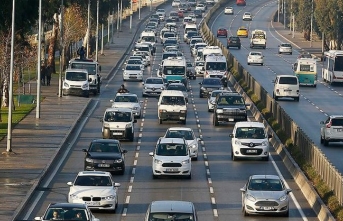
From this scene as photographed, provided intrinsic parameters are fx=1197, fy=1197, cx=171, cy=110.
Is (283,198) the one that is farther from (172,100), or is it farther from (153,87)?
(153,87)

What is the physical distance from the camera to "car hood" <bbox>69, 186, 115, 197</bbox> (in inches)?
1458

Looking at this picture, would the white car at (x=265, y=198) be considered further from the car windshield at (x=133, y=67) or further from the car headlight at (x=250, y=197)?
the car windshield at (x=133, y=67)

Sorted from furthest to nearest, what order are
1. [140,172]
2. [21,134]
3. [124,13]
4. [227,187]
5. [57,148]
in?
[124,13]
[21,134]
[57,148]
[140,172]
[227,187]

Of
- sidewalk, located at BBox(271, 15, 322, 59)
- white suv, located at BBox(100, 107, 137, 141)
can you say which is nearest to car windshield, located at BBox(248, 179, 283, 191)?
white suv, located at BBox(100, 107, 137, 141)

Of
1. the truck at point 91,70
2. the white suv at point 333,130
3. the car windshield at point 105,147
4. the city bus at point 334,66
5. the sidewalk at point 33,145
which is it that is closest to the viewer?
the sidewalk at point 33,145

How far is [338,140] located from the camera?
55.7 metres

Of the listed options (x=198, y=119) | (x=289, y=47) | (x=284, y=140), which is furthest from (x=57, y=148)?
(x=289, y=47)

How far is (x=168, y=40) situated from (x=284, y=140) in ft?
270

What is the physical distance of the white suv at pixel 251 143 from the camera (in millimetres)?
50844

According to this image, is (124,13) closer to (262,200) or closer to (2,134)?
(2,134)

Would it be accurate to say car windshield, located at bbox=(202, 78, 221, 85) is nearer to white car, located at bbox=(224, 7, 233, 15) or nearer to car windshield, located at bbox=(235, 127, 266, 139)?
car windshield, located at bbox=(235, 127, 266, 139)

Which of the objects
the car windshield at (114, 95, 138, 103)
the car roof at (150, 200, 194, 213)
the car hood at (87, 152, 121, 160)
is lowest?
the car windshield at (114, 95, 138, 103)

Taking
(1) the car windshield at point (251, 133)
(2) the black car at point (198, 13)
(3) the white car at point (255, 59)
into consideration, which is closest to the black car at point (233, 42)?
(3) the white car at point (255, 59)

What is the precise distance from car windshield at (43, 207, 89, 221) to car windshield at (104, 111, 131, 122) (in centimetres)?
2644
